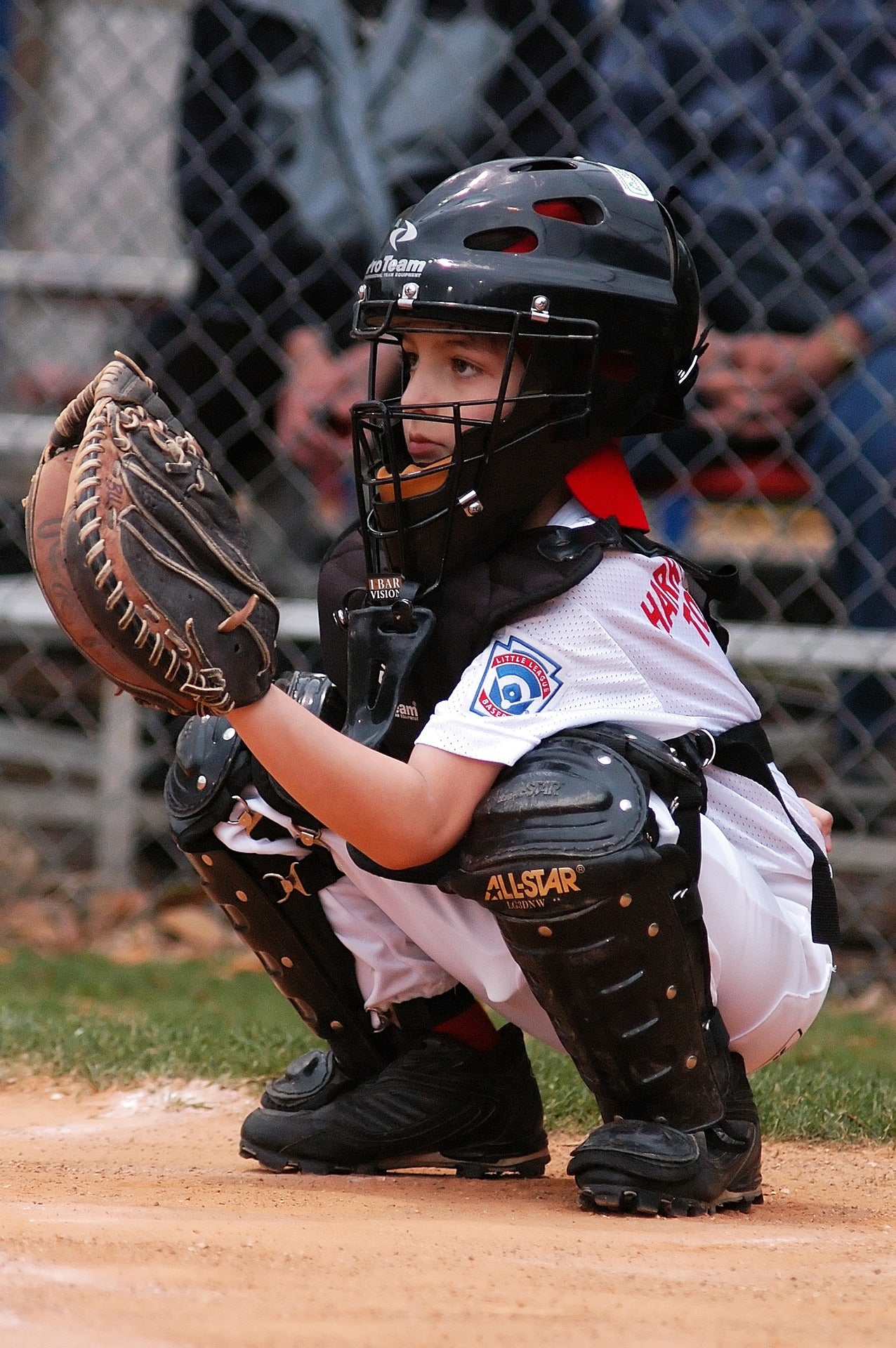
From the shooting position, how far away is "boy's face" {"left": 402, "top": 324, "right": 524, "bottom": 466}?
87.4 inches

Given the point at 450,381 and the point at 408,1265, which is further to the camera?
the point at 450,381

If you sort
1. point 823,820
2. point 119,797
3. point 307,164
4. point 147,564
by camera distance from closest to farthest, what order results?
point 147,564 → point 823,820 → point 119,797 → point 307,164

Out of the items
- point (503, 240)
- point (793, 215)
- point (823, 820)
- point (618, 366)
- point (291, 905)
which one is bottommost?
point (823, 820)

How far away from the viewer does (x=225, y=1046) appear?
3.17 m

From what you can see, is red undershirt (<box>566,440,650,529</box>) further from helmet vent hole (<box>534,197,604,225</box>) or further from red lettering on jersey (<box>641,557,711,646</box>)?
helmet vent hole (<box>534,197,604,225</box>)

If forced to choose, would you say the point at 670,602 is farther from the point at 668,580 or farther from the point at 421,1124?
the point at 421,1124

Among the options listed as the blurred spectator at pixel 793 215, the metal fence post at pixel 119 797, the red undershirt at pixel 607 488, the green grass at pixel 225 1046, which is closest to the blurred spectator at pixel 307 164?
the blurred spectator at pixel 793 215

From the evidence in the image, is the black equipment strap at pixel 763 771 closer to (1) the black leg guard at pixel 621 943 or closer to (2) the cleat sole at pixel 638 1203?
(1) the black leg guard at pixel 621 943

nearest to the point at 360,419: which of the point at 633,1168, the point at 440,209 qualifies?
the point at 440,209

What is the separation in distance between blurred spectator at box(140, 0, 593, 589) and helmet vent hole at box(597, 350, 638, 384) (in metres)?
2.15

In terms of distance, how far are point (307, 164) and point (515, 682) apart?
123 inches

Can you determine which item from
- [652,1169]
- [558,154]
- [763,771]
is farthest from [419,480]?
[558,154]

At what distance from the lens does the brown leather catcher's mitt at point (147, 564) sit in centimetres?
188

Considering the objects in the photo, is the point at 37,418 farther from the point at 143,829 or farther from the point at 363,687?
the point at 363,687
